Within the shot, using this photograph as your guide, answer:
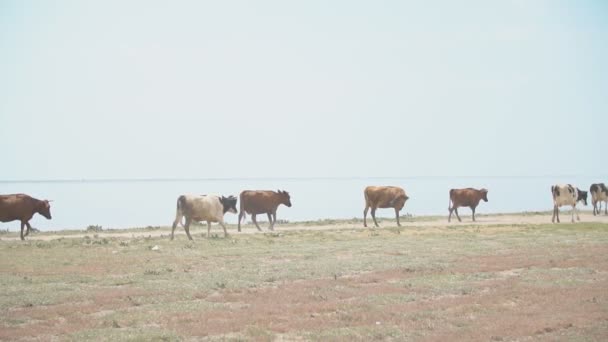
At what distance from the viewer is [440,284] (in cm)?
1462

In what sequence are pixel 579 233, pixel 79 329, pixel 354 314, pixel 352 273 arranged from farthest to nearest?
pixel 579 233 < pixel 352 273 < pixel 354 314 < pixel 79 329

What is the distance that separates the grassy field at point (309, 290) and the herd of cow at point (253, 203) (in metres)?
2.96

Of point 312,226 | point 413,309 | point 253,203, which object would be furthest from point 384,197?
point 413,309

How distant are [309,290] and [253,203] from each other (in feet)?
64.3

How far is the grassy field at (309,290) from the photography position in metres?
10.7

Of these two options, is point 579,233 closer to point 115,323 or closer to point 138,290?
point 138,290

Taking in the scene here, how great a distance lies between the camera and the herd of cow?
2675 cm

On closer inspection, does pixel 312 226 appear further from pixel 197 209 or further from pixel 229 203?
pixel 197 209

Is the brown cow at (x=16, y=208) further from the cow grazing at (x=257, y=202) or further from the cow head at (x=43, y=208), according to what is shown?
the cow grazing at (x=257, y=202)

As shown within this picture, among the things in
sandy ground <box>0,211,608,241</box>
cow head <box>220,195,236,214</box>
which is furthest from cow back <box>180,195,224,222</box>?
cow head <box>220,195,236,214</box>

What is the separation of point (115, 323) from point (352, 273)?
6.93 metres

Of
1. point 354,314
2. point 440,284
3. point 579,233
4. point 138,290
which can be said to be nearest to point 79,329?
point 138,290

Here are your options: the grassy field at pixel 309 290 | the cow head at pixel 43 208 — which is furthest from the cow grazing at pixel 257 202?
the grassy field at pixel 309 290

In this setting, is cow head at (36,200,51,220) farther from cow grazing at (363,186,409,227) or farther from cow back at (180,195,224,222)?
cow grazing at (363,186,409,227)
